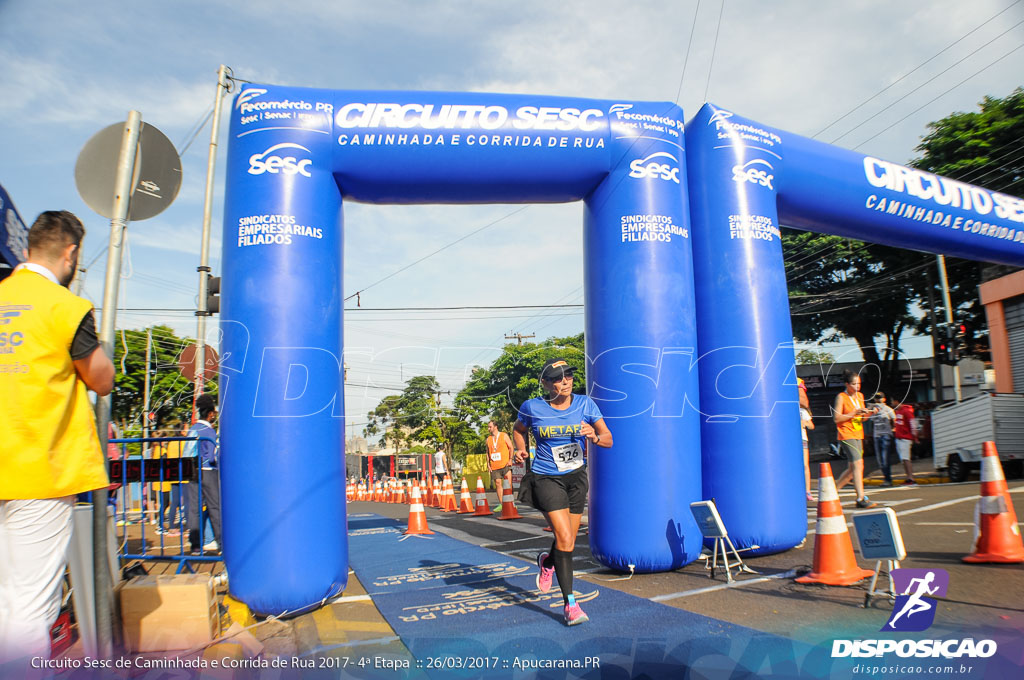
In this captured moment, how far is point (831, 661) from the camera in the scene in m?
3.20

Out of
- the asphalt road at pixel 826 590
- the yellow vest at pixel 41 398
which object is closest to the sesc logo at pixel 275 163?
the yellow vest at pixel 41 398

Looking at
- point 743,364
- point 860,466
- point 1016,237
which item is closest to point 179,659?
point 743,364

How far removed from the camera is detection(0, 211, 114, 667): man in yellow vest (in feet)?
8.46

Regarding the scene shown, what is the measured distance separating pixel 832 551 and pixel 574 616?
82.4 inches

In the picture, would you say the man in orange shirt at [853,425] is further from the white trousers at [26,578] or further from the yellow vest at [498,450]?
the white trousers at [26,578]

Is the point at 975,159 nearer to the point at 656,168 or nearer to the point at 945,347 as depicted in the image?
the point at 945,347

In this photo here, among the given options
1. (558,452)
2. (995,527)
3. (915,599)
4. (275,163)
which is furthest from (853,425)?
(275,163)

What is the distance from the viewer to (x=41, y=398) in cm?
270

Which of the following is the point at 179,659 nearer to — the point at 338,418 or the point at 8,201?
the point at 338,418

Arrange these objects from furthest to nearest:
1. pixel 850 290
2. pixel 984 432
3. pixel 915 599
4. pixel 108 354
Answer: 1. pixel 850 290
2. pixel 984 432
3. pixel 915 599
4. pixel 108 354

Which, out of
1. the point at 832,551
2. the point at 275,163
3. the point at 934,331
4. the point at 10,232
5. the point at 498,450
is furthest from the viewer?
the point at 934,331

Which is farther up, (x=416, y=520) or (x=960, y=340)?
(x=960, y=340)

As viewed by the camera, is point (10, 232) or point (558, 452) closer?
point (558, 452)

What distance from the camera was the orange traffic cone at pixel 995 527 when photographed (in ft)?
16.2
